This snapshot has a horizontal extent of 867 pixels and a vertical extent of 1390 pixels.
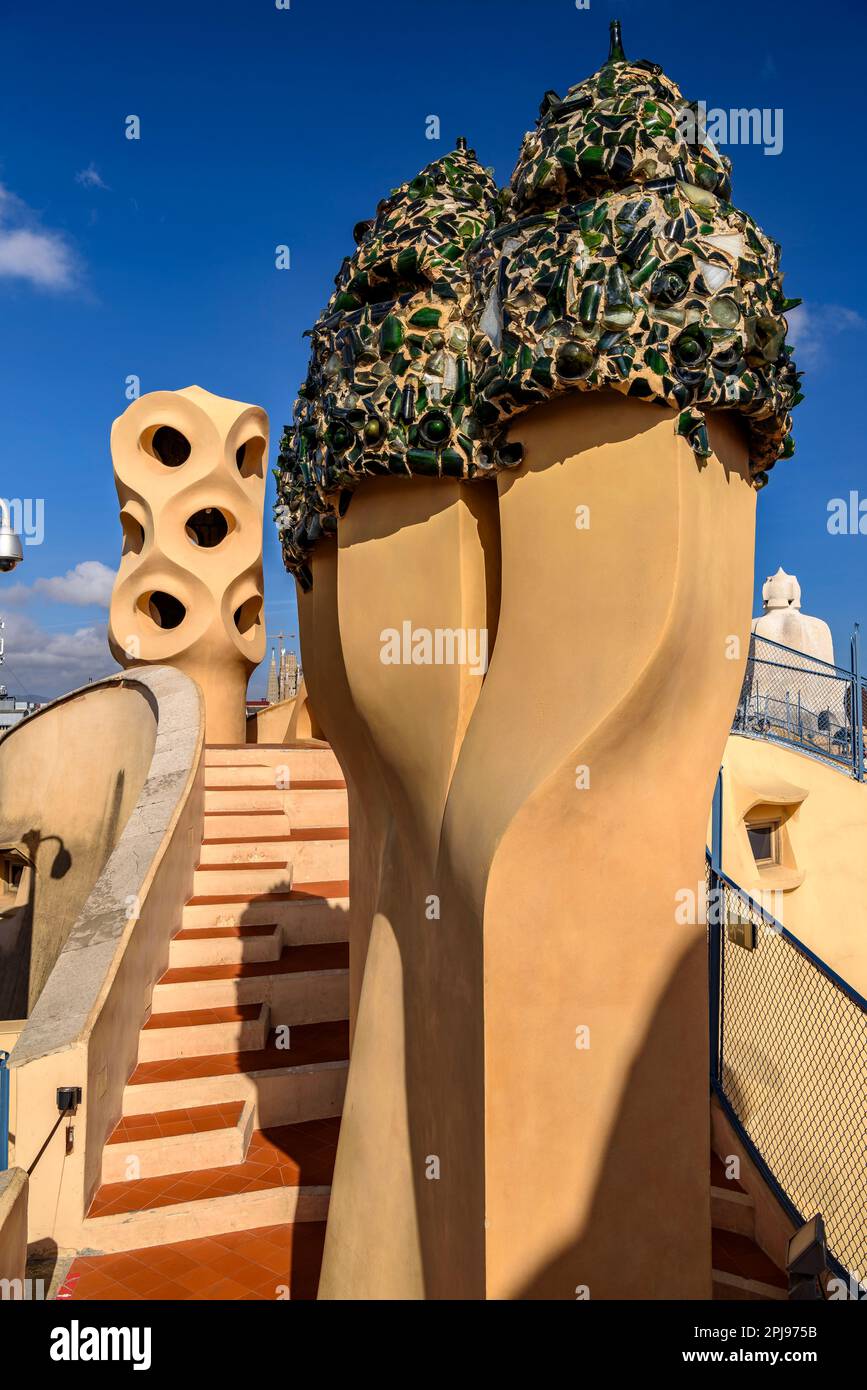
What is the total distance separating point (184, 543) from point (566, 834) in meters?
17.1

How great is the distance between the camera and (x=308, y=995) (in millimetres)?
7238

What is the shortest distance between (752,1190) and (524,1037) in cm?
284

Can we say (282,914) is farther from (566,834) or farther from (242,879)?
(566,834)

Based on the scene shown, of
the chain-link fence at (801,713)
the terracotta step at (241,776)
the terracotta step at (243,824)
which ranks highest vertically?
the chain-link fence at (801,713)

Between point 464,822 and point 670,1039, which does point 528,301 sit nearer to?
point 464,822

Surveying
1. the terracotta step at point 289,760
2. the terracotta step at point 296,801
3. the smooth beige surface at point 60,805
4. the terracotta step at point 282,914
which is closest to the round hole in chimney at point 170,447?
the smooth beige surface at point 60,805

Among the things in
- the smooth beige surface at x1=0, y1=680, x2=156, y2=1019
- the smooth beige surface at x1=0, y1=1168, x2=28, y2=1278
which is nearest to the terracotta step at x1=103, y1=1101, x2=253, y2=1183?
Answer: the smooth beige surface at x1=0, y1=1168, x2=28, y2=1278

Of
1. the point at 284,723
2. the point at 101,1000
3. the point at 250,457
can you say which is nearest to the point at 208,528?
the point at 250,457

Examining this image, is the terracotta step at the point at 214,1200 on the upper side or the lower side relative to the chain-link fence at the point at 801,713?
lower

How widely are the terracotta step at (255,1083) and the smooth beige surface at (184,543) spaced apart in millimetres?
12643

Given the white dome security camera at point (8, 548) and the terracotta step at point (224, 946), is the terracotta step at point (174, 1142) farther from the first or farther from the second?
the white dome security camera at point (8, 548)

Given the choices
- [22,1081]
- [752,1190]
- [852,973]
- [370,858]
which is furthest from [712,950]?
[852,973]

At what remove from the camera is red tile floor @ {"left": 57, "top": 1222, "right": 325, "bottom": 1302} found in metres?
4.70

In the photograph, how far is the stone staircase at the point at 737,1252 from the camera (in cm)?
408
